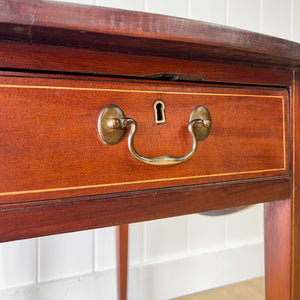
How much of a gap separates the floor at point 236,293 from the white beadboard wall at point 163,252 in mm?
27

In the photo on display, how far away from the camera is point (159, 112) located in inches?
16.1

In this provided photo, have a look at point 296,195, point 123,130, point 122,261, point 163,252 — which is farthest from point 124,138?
point 163,252

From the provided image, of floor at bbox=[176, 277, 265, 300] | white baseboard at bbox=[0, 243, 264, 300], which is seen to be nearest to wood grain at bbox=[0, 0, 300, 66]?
white baseboard at bbox=[0, 243, 264, 300]

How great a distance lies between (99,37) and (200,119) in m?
0.16

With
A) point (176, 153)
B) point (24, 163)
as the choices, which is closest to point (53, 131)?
point (24, 163)

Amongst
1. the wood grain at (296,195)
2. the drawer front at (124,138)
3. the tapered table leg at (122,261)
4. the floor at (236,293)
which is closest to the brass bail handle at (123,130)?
the drawer front at (124,138)

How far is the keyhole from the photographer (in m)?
0.40

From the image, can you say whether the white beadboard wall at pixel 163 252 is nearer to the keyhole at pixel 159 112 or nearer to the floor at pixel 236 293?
the floor at pixel 236 293

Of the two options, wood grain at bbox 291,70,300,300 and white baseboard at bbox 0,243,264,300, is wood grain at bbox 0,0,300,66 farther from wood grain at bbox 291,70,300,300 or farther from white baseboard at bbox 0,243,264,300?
white baseboard at bbox 0,243,264,300

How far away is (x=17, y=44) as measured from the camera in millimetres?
333

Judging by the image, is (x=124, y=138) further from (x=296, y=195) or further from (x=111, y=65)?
(x=296, y=195)

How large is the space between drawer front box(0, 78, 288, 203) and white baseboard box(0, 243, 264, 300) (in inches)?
29.6

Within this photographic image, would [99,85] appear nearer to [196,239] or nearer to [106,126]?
[106,126]

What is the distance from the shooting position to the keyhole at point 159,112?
404 mm
